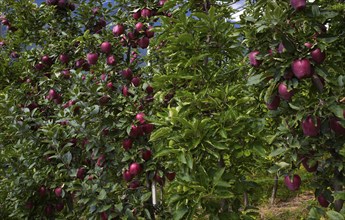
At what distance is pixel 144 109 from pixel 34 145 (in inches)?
42.1

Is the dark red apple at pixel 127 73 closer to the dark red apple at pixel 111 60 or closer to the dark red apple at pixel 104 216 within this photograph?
the dark red apple at pixel 111 60

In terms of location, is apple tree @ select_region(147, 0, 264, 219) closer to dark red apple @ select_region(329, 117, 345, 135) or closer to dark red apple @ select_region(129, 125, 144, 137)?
dark red apple @ select_region(329, 117, 345, 135)

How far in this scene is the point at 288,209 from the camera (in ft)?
16.9

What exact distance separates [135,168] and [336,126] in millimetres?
1440

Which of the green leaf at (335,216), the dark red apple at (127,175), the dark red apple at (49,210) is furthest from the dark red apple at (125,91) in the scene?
the green leaf at (335,216)

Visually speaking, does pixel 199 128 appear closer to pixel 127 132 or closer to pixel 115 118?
pixel 127 132

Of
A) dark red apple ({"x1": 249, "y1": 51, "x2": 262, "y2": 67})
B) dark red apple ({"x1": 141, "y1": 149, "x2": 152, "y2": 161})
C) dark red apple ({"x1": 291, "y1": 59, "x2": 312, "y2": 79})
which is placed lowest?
dark red apple ({"x1": 141, "y1": 149, "x2": 152, "y2": 161})

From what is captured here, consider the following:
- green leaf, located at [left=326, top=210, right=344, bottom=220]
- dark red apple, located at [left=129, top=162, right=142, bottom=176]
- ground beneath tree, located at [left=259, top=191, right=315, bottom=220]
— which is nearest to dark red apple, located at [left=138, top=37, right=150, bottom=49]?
dark red apple, located at [left=129, top=162, right=142, bottom=176]

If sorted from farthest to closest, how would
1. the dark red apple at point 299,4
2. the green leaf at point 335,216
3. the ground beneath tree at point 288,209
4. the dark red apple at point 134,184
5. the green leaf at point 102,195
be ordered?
the ground beneath tree at point 288,209 → the dark red apple at point 134,184 → the green leaf at point 102,195 → the dark red apple at point 299,4 → the green leaf at point 335,216

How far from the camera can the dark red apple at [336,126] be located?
1718mm

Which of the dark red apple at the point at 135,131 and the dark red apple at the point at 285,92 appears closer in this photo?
the dark red apple at the point at 285,92

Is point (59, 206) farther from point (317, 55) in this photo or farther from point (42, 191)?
point (317, 55)

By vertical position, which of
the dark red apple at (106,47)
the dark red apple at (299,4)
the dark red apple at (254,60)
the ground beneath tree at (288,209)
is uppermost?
the dark red apple at (299,4)

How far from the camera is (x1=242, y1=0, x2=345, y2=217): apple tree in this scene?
1.65 m
